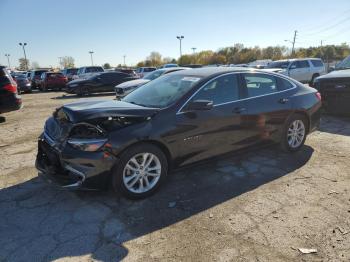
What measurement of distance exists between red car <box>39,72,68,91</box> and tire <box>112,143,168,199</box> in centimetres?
2127

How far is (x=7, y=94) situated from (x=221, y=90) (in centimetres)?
673

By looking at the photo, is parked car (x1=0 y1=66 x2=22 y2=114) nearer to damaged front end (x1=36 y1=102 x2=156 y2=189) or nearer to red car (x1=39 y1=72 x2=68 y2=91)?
damaged front end (x1=36 y1=102 x2=156 y2=189)

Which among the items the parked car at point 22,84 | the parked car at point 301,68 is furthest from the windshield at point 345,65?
the parked car at point 22,84

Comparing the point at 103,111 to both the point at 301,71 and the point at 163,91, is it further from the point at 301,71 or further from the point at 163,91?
the point at 301,71

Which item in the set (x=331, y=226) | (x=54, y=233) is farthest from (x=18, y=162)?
(x=331, y=226)

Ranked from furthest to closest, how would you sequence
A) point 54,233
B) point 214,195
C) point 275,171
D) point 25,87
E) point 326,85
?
point 25,87 → point 326,85 → point 275,171 → point 214,195 → point 54,233

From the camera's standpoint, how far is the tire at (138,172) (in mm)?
3770

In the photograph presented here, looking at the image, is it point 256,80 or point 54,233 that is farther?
point 256,80

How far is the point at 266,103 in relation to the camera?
16.9 feet

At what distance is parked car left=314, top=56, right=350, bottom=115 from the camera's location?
8055 millimetres

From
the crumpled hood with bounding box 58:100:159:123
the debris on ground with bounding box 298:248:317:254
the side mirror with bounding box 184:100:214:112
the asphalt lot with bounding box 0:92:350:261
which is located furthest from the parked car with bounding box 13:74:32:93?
the debris on ground with bounding box 298:248:317:254

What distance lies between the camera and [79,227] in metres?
3.42

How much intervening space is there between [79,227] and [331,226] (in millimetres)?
2743

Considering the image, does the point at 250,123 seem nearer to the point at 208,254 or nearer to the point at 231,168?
the point at 231,168
